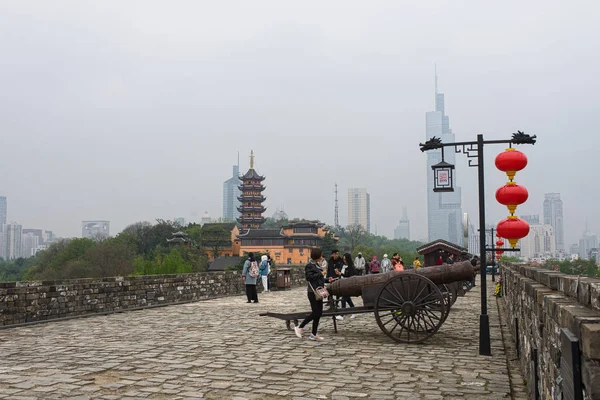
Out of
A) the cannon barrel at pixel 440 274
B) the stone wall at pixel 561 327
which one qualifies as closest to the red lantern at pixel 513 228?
the cannon barrel at pixel 440 274

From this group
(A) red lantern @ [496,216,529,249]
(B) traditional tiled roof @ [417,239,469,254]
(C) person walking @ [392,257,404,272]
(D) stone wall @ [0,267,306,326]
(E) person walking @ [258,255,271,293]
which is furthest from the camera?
(B) traditional tiled roof @ [417,239,469,254]

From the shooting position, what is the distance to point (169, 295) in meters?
16.2

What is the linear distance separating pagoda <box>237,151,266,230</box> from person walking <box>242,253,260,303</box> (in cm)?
6905

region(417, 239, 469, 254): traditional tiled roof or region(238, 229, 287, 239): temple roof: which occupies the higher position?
region(238, 229, 287, 239): temple roof

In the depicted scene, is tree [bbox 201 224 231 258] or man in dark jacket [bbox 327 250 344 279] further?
tree [bbox 201 224 231 258]

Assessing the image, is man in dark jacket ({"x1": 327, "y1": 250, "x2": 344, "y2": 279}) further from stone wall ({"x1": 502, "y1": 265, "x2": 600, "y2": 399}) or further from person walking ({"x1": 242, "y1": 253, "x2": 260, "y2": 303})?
stone wall ({"x1": 502, "y1": 265, "x2": 600, "y2": 399})

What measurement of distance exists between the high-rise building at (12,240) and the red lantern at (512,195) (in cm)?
19889

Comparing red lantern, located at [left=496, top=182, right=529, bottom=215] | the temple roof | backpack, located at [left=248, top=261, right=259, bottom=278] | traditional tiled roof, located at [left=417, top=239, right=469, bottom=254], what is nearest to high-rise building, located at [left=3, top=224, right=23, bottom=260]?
the temple roof

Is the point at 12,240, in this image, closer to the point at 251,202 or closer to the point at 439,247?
the point at 251,202

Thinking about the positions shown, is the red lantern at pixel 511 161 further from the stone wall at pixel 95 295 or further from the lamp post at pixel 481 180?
the stone wall at pixel 95 295

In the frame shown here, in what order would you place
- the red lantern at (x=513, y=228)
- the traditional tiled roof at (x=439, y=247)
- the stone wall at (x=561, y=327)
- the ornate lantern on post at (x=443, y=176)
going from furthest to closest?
the traditional tiled roof at (x=439, y=247), the red lantern at (x=513, y=228), the ornate lantern on post at (x=443, y=176), the stone wall at (x=561, y=327)

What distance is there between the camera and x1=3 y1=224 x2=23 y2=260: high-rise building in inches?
7210

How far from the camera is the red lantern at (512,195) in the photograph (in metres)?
9.33

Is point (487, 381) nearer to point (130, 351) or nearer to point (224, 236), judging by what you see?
point (130, 351)
